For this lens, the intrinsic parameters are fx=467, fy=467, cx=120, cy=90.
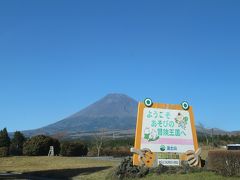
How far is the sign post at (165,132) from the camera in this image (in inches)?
808

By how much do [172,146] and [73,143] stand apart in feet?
88.2

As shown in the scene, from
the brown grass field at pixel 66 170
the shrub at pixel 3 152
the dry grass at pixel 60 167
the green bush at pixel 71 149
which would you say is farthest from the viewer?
the green bush at pixel 71 149

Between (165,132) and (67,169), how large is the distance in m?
9.12

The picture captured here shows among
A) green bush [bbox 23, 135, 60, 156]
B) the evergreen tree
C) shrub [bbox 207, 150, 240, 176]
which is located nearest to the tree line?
green bush [bbox 23, 135, 60, 156]

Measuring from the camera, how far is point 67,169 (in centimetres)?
2802

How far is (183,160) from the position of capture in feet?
69.4

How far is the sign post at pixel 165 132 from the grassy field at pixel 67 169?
1.70 m

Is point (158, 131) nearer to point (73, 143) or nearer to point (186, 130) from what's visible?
point (186, 130)

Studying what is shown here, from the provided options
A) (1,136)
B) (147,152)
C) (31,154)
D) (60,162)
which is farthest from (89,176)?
(1,136)

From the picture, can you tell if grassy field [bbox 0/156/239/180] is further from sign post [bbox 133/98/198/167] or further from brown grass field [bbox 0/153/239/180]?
sign post [bbox 133/98/198/167]

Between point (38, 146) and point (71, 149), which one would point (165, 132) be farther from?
point (38, 146)

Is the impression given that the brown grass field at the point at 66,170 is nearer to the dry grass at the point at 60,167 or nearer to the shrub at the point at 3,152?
the dry grass at the point at 60,167

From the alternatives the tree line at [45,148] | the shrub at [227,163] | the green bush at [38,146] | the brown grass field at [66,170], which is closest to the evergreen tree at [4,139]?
the tree line at [45,148]

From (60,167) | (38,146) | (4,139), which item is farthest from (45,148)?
(60,167)
